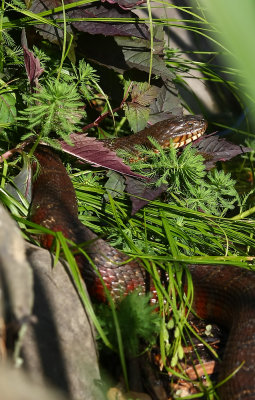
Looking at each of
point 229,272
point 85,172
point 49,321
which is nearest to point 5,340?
point 49,321

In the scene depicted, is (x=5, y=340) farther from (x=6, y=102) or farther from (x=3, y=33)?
(x=3, y=33)

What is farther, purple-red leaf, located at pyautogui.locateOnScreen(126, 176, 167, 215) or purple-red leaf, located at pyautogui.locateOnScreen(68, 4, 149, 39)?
purple-red leaf, located at pyautogui.locateOnScreen(68, 4, 149, 39)

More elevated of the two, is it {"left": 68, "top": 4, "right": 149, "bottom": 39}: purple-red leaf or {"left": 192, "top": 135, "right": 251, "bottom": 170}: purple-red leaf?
{"left": 68, "top": 4, "right": 149, "bottom": 39}: purple-red leaf

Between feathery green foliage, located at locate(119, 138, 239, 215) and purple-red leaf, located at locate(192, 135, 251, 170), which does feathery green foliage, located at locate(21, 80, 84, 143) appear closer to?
feathery green foliage, located at locate(119, 138, 239, 215)

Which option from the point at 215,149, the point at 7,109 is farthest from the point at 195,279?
the point at 7,109

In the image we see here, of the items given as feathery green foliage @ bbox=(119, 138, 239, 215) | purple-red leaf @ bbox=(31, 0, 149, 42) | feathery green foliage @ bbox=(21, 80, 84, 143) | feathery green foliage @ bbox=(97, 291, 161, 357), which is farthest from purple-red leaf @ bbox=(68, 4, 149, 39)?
feathery green foliage @ bbox=(97, 291, 161, 357)

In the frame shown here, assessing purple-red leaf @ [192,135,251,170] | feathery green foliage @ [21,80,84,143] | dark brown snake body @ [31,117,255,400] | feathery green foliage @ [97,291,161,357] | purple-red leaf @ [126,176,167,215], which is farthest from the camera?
purple-red leaf @ [192,135,251,170]

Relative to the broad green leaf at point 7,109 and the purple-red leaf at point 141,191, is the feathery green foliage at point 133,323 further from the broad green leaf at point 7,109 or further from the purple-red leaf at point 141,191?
the broad green leaf at point 7,109

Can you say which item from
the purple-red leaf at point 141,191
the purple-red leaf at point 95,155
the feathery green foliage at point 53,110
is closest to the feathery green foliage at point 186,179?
the purple-red leaf at point 141,191
